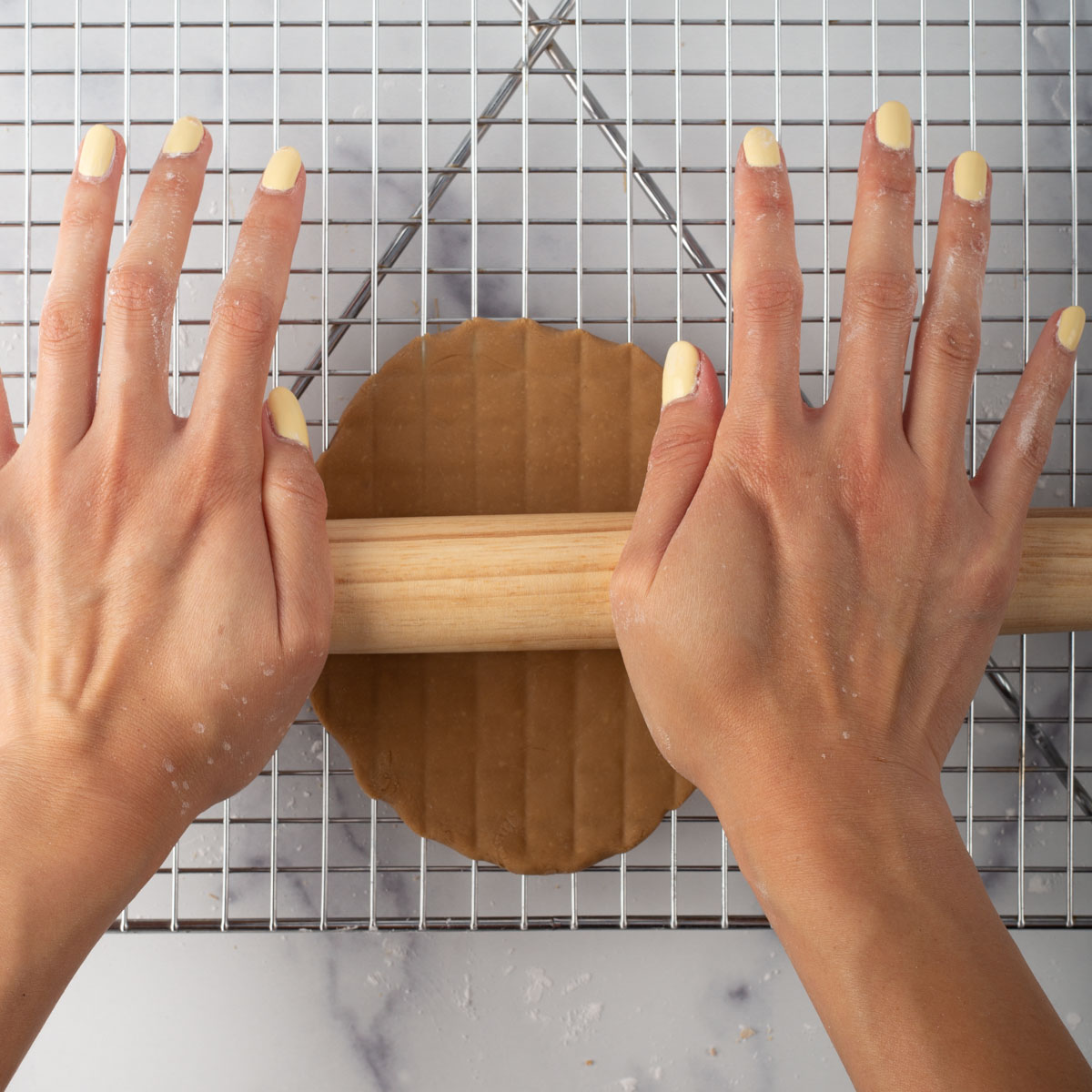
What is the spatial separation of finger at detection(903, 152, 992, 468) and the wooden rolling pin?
2.6 inches

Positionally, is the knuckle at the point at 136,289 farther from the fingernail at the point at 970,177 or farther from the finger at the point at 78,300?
the fingernail at the point at 970,177

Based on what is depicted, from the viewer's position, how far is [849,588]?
1.06 ft

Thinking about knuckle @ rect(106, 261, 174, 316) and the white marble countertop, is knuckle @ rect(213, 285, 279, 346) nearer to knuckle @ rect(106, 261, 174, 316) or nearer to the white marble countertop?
knuckle @ rect(106, 261, 174, 316)

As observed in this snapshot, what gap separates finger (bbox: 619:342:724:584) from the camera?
1.08ft

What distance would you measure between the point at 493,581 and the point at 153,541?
13 cm

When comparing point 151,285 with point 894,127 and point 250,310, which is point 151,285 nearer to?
point 250,310

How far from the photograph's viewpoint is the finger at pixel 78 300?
0.34 metres

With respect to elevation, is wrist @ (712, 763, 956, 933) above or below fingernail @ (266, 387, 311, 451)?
below

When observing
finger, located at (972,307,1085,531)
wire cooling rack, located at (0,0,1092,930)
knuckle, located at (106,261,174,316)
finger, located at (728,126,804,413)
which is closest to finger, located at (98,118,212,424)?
knuckle, located at (106,261,174,316)

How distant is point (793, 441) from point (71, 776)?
29cm

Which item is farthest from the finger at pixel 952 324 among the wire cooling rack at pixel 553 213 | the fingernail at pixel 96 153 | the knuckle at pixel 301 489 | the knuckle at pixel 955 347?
the fingernail at pixel 96 153

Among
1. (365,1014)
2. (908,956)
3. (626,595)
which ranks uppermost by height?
(626,595)

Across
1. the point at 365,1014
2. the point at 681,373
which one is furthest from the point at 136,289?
the point at 365,1014

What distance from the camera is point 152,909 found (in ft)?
A: 1.67
